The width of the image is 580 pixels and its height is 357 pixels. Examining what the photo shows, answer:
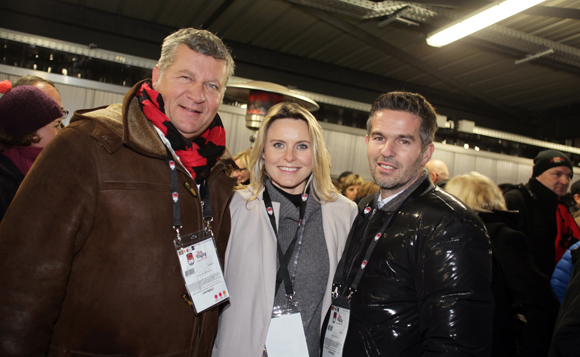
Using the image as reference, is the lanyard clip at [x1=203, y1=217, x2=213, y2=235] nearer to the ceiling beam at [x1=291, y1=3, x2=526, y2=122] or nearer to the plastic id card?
the plastic id card

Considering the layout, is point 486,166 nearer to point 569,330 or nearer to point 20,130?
point 569,330

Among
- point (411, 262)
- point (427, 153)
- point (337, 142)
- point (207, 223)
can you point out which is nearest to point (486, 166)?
point (337, 142)

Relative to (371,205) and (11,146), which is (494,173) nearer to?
(371,205)

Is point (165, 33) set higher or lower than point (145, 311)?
higher

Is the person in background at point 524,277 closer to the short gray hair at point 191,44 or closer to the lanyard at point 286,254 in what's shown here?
the lanyard at point 286,254

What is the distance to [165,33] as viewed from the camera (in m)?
6.79

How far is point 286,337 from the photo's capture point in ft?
5.86

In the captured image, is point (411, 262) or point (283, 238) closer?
point (411, 262)

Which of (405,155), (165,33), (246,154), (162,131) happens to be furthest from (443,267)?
(165,33)

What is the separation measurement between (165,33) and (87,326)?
648 centimetres

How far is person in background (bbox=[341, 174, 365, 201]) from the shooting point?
17.9ft

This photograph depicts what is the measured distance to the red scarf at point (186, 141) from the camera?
158 cm

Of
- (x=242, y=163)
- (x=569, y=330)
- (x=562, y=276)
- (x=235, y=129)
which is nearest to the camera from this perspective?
(x=569, y=330)

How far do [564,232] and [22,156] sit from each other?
4.70m
